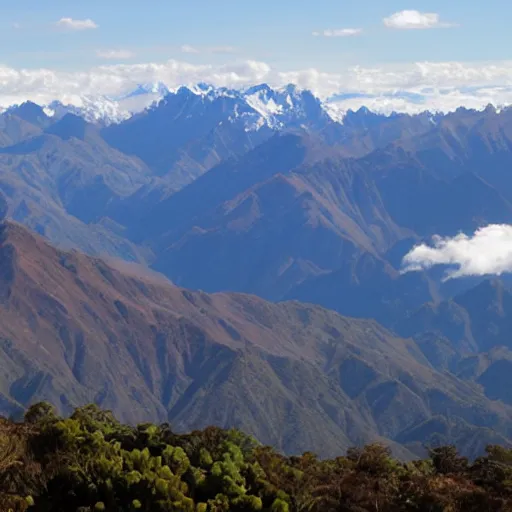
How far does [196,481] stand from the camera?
4447 centimetres

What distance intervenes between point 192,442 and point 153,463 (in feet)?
22.2

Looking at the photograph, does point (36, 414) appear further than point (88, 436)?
Yes

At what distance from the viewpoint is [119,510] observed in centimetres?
4122

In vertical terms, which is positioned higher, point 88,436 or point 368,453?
point 88,436

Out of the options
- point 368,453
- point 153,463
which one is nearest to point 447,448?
point 368,453

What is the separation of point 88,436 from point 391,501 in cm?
1742

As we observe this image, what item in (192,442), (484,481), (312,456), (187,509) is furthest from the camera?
(312,456)

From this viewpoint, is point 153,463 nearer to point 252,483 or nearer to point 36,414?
point 252,483

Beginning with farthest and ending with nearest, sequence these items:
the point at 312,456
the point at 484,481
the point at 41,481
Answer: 1. the point at 312,456
2. the point at 484,481
3. the point at 41,481

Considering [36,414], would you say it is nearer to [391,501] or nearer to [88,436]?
[88,436]

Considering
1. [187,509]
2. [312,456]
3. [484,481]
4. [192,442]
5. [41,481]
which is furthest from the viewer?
[312,456]

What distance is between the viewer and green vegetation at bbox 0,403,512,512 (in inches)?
1635

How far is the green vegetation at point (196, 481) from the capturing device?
41.5m

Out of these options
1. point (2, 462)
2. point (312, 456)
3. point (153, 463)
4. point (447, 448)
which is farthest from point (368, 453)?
point (2, 462)
